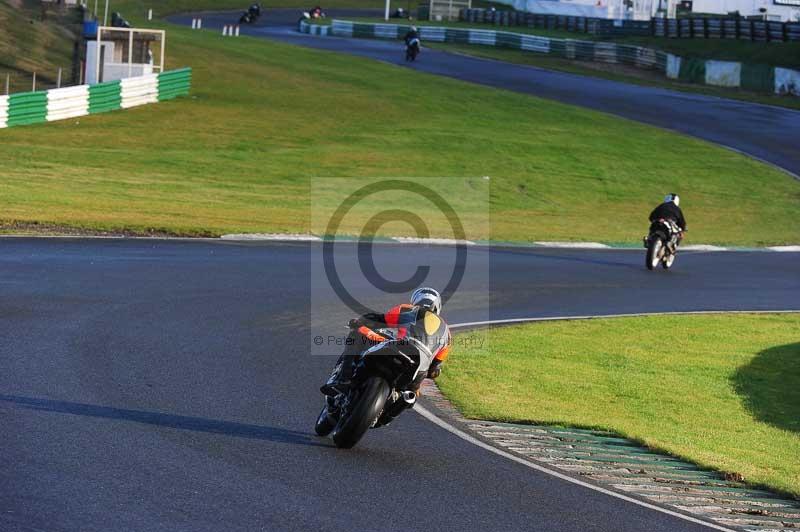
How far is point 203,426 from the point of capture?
32.3 feet

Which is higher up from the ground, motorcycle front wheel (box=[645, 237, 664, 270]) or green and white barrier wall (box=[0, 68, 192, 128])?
green and white barrier wall (box=[0, 68, 192, 128])

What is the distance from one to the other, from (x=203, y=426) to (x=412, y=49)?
50458 millimetres

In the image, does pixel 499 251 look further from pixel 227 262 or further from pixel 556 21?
pixel 556 21

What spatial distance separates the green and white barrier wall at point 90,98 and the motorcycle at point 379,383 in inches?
1049

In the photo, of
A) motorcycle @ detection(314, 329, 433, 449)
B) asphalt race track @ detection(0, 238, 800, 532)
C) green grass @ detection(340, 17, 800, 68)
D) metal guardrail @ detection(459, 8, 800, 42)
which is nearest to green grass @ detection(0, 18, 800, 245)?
asphalt race track @ detection(0, 238, 800, 532)

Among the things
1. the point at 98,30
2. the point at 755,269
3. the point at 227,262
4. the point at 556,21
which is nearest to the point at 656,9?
the point at 556,21

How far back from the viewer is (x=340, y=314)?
1647 centimetres

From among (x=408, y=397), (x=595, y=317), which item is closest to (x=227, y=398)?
(x=408, y=397)

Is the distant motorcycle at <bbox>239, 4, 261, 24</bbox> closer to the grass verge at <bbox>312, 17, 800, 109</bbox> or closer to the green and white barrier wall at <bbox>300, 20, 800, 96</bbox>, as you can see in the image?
the green and white barrier wall at <bbox>300, 20, 800, 96</bbox>

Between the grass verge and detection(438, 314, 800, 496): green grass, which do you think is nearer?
detection(438, 314, 800, 496): green grass

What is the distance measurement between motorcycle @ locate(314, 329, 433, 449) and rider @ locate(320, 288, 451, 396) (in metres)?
0.08

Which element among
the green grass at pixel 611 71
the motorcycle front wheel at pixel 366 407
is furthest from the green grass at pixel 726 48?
the motorcycle front wheel at pixel 366 407

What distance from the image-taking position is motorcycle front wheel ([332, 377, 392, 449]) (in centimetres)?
914

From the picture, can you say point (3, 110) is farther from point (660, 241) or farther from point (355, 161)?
Result: point (660, 241)
